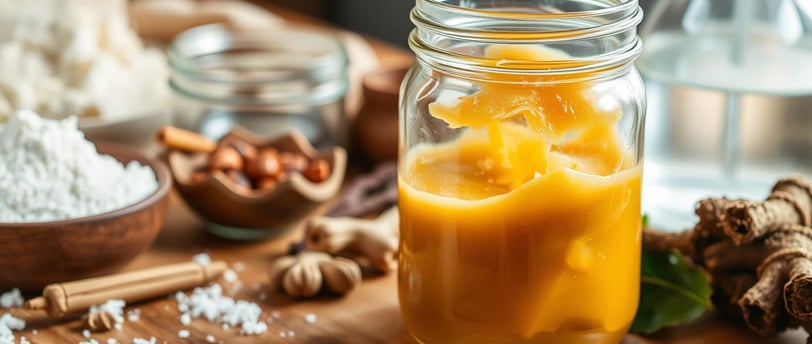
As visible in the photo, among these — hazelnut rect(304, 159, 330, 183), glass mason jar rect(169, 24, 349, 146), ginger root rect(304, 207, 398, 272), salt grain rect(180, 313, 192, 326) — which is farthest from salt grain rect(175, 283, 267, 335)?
glass mason jar rect(169, 24, 349, 146)

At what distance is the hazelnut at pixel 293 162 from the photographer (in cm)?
122

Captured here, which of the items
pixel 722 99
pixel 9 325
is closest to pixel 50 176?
pixel 9 325

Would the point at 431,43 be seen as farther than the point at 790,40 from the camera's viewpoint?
No

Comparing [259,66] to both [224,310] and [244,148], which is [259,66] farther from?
[224,310]

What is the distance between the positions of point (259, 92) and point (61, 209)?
14.4 inches

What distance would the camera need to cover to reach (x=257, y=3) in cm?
231

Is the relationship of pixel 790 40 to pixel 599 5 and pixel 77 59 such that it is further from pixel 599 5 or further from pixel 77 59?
pixel 77 59

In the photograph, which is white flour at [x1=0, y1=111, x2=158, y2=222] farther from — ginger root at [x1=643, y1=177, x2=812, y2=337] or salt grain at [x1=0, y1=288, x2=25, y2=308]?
ginger root at [x1=643, y1=177, x2=812, y2=337]

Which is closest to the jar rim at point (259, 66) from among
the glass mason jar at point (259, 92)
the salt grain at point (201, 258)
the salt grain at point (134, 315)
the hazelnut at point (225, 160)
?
the glass mason jar at point (259, 92)

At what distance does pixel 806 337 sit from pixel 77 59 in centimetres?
90

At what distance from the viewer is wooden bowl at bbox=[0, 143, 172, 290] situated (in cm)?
97

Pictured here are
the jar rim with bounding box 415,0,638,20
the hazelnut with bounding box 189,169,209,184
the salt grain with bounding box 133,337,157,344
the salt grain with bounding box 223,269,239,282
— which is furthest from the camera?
the hazelnut with bounding box 189,169,209,184

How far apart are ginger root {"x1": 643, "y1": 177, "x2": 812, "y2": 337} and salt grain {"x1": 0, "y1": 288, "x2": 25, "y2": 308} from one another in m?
0.63

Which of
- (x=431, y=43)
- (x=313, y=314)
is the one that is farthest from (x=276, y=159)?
(x=431, y=43)
